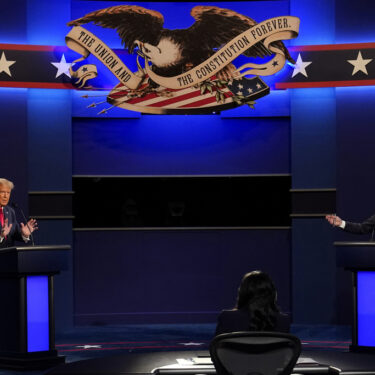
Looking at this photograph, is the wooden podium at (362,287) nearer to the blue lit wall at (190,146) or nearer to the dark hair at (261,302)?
the blue lit wall at (190,146)

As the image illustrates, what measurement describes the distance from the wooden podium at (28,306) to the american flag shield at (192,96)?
2.92 meters

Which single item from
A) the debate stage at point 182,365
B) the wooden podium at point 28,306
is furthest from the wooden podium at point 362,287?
the debate stage at point 182,365

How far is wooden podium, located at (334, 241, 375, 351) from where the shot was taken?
7.43 m

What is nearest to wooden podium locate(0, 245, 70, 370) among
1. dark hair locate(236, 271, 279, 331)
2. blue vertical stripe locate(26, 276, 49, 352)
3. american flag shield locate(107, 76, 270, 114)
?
blue vertical stripe locate(26, 276, 49, 352)

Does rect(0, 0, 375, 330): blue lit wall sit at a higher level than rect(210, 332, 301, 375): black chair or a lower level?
higher

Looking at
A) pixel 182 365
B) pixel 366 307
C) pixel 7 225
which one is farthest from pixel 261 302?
pixel 7 225

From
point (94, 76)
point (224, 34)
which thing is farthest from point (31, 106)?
point (224, 34)

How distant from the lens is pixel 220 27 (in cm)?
975

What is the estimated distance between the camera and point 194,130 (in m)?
10.2

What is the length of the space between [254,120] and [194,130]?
29.4 inches

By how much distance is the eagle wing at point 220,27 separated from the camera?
9.71 metres

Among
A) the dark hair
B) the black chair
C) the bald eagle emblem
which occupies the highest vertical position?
the bald eagle emblem

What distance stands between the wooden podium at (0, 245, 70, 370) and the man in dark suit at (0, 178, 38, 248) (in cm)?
25

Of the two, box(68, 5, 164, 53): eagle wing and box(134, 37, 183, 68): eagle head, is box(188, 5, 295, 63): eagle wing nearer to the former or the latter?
box(134, 37, 183, 68): eagle head
